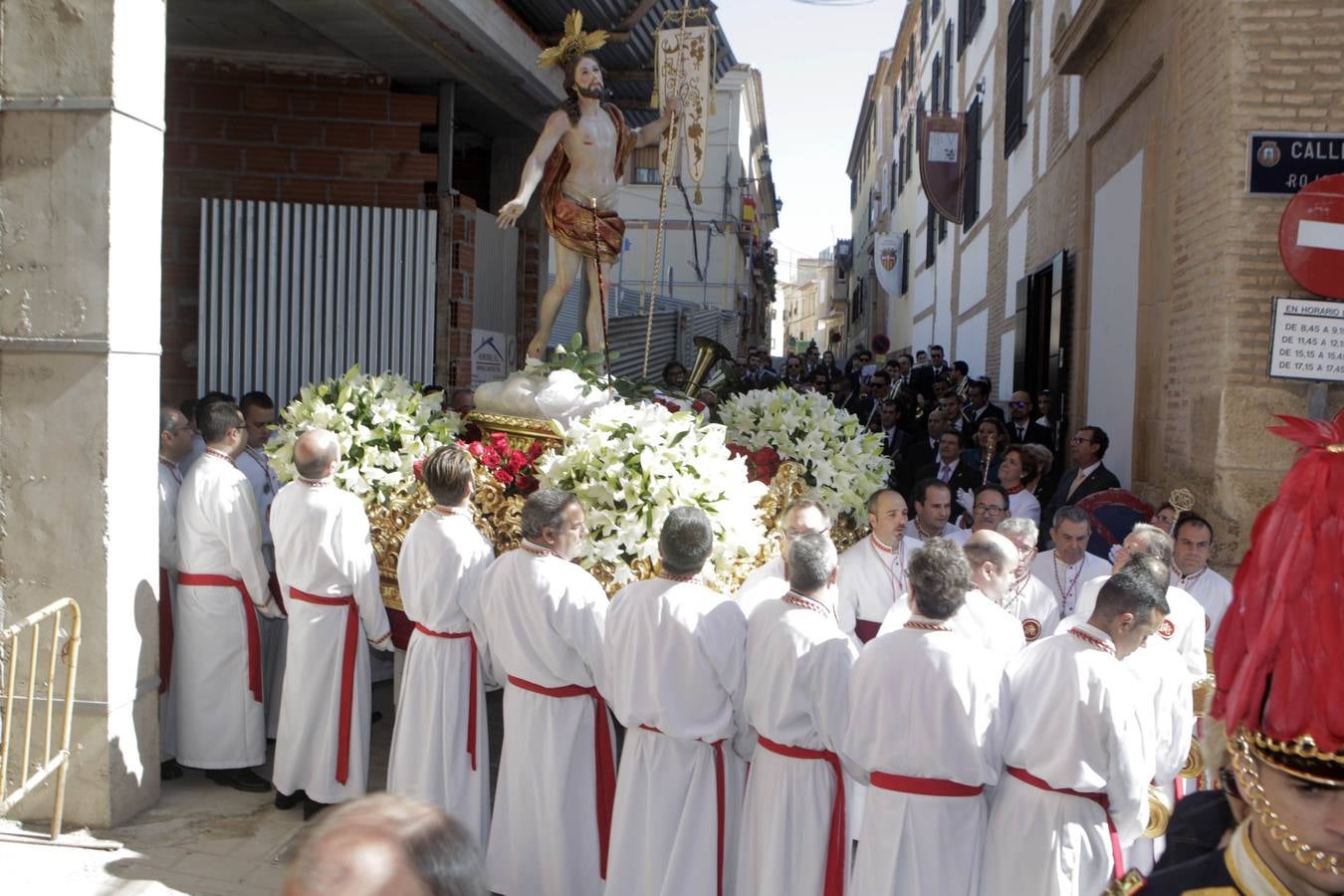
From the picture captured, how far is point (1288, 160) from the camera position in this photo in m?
6.93

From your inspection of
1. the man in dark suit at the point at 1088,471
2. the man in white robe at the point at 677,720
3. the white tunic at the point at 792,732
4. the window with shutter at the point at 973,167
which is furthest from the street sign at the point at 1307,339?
the window with shutter at the point at 973,167

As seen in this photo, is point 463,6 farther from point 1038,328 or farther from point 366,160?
point 1038,328

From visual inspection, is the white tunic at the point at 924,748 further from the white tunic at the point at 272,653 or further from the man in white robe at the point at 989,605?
the white tunic at the point at 272,653

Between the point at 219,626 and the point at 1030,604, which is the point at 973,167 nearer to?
the point at 1030,604

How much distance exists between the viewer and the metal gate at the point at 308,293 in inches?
374

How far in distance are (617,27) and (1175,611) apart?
674cm

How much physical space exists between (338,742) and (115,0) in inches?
133

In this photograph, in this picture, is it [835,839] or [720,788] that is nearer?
[835,839]

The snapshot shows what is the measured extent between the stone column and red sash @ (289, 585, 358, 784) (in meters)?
0.80

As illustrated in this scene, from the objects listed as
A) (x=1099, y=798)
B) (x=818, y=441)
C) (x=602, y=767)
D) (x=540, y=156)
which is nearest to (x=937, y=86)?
(x=540, y=156)

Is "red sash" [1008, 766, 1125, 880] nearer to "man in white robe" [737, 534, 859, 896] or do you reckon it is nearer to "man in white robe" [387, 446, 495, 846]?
"man in white robe" [737, 534, 859, 896]

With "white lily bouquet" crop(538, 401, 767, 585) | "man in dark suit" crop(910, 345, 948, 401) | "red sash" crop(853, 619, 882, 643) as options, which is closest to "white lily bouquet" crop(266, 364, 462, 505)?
"white lily bouquet" crop(538, 401, 767, 585)

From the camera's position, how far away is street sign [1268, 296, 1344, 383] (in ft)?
22.4

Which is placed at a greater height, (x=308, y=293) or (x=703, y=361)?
(x=308, y=293)
